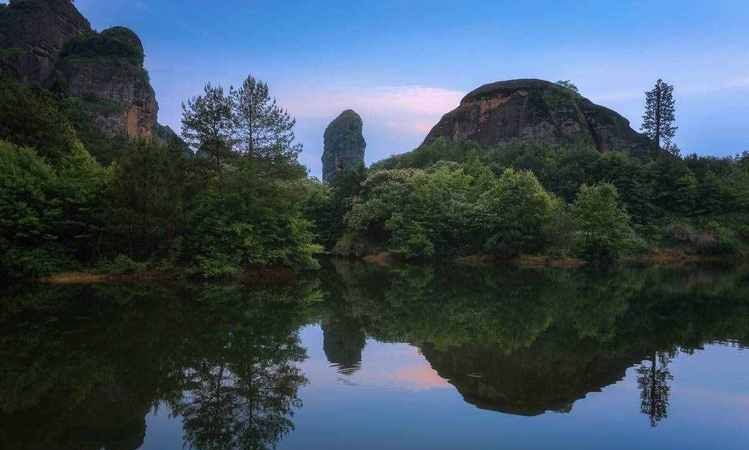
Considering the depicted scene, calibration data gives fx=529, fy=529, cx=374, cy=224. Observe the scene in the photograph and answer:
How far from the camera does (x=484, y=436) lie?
702 cm

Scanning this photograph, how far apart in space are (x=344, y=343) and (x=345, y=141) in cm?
12844

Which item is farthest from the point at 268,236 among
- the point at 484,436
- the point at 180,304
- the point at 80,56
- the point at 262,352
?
the point at 80,56

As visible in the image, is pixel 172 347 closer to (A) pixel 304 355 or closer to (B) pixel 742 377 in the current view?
(A) pixel 304 355

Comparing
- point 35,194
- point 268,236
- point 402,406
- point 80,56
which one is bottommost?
point 402,406

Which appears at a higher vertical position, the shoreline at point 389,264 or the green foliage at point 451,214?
the green foliage at point 451,214

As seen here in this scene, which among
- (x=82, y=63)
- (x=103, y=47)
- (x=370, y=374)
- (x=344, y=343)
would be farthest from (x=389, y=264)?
(x=103, y=47)

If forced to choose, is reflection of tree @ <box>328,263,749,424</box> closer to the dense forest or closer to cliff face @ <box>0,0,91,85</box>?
the dense forest

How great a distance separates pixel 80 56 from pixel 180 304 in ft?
218

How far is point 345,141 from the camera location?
13875 centimetres

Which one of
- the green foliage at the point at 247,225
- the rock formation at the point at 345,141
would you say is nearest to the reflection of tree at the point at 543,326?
the green foliage at the point at 247,225

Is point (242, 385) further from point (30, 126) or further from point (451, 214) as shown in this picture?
point (451, 214)

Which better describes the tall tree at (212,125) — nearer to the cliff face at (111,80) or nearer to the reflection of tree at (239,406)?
the reflection of tree at (239,406)

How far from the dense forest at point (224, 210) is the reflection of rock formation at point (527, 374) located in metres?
17.6

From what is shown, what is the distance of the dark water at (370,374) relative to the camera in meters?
7.07
